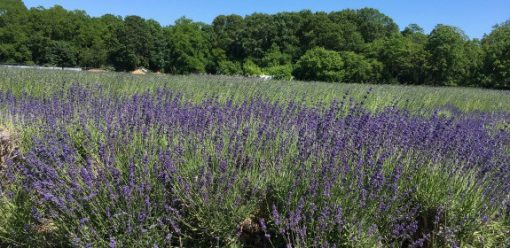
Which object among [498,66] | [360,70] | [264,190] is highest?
[498,66]

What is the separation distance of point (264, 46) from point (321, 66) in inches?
532

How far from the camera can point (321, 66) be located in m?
43.4

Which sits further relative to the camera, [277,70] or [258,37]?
[258,37]

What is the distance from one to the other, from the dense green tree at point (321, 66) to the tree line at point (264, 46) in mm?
106

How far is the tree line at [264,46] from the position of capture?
131ft

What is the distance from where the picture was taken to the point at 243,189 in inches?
101

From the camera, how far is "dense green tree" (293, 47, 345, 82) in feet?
140

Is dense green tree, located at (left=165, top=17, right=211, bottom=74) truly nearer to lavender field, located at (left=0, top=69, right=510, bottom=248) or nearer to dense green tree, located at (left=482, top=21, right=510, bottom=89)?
dense green tree, located at (left=482, top=21, right=510, bottom=89)

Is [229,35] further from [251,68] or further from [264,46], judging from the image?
[251,68]

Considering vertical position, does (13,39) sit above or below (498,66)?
above

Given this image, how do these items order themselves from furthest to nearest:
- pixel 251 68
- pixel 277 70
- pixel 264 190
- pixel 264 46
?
pixel 264 46 < pixel 251 68 < pixel 277 70 < pixel 264 190

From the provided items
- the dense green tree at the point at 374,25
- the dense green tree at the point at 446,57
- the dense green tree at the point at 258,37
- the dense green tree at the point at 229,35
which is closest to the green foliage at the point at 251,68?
the dense green tree at the point at 258,37

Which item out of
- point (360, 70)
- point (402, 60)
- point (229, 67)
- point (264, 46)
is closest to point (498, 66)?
point (402, 60)

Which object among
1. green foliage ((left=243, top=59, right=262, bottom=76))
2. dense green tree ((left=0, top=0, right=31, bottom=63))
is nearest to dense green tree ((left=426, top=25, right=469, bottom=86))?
green foliage ((left=243, top=59, right=262, bottom=76))
